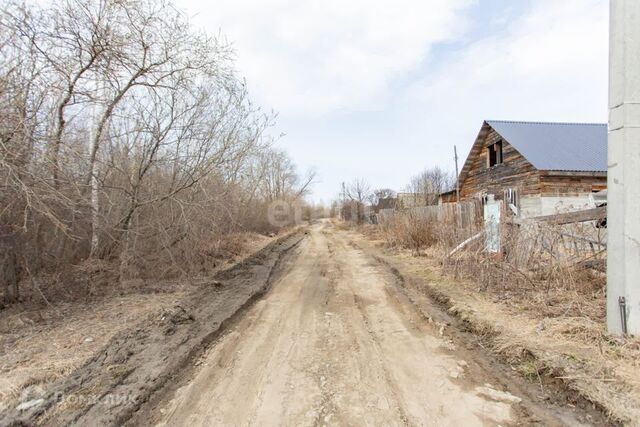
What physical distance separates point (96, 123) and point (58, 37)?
1547 millimetres

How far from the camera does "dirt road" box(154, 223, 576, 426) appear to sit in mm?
2781

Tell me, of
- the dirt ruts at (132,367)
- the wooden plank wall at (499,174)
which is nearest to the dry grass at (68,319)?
the dirt ruts at (132,367)

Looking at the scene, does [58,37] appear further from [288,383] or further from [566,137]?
[566,137]

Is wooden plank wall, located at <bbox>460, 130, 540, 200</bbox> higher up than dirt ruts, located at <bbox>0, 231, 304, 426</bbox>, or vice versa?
wooden plank wall, located at <bbox>460, 130, 540, 200</bbox>

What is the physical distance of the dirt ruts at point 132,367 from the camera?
2.85 metres

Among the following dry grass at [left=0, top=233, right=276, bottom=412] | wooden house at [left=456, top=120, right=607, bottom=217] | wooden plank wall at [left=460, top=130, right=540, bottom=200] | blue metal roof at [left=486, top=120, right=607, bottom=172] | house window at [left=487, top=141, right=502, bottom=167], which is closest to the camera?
dry grass at [left=0, top=233, right=276, bottom=412]

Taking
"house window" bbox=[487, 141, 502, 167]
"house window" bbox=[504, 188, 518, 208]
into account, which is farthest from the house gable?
"house window" bbox=[504, 188, 518, 208]

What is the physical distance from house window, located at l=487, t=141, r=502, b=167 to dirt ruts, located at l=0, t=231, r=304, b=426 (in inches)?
698

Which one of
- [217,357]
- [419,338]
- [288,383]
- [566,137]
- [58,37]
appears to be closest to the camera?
[288,383]

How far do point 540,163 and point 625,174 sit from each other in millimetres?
14420

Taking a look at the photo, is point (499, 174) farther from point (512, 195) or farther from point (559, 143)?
point (559, 143)

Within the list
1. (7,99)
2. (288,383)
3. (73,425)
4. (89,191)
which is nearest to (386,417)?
(288,383)

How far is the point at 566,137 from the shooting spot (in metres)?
18.7

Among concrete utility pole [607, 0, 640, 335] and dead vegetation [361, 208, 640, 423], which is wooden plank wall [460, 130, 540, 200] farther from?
concrete utility pole [607, 0, 640, 335]
